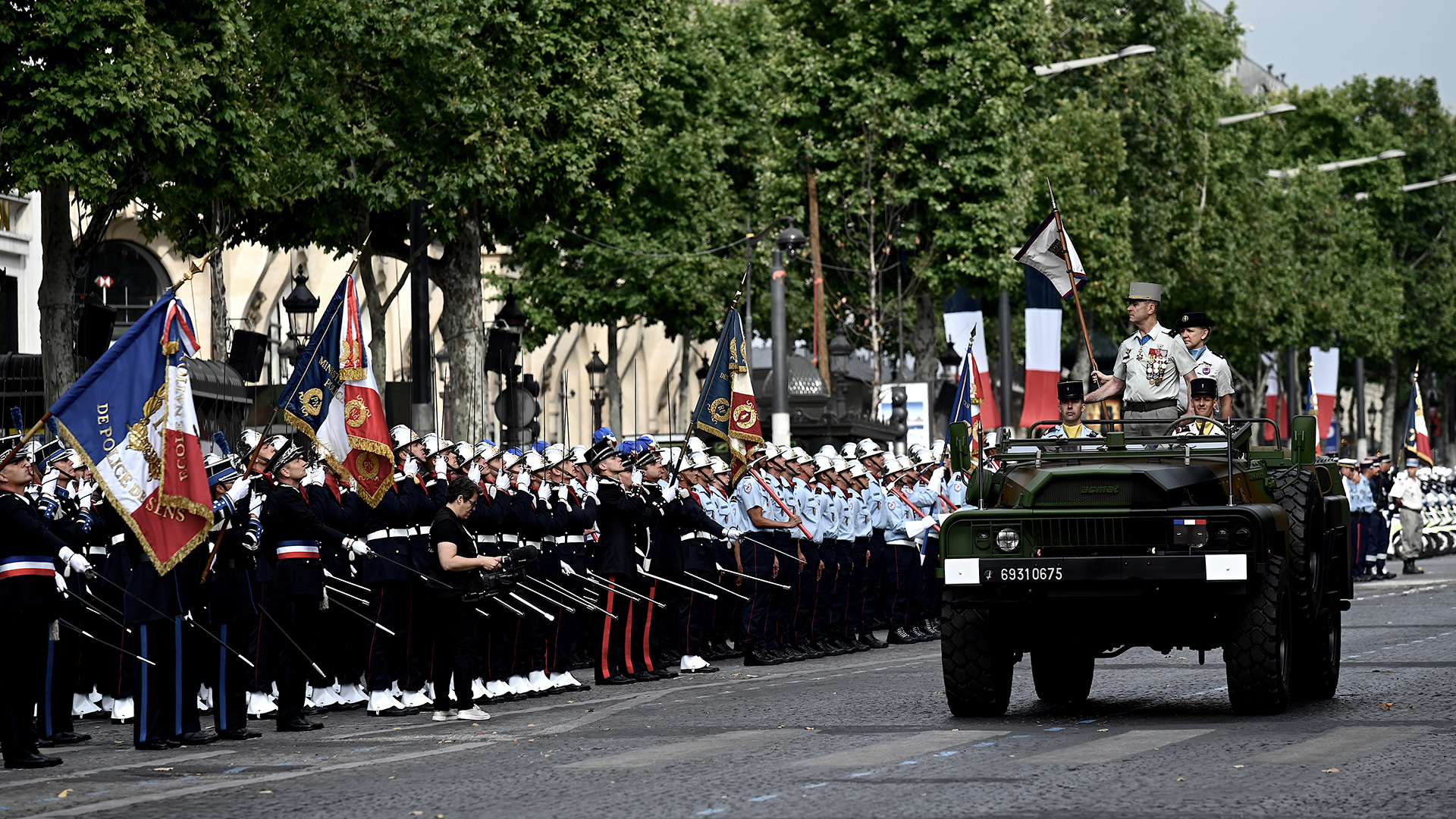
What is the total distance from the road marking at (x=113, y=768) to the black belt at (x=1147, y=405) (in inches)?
250

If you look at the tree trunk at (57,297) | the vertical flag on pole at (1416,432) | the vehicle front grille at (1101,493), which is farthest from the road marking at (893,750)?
the vertical flag on pole at (1416,432)

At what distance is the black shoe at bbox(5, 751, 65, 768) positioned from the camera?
13.0 metres

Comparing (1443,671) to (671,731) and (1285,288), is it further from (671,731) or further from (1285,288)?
(1285,288)

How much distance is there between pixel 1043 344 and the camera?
35.8m

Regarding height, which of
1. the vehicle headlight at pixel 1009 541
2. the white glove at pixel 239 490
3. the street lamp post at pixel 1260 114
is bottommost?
the vehicle headlight at pixel 1009 541

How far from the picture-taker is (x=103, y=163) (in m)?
20.6

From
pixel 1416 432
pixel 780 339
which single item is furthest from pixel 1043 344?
pixel 1416 432

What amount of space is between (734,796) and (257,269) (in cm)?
4858

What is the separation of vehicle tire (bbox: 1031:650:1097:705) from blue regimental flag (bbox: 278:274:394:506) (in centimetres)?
465

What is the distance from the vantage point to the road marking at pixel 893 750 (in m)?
11.8

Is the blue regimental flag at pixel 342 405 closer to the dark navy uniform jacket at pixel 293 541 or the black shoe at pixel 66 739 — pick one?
the dark navy uniform jacket at pixel 293 541

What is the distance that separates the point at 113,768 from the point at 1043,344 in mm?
24619

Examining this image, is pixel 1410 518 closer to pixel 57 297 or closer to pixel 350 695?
pixel 57 297

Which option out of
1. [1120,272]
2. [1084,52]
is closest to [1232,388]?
[1120,272]
